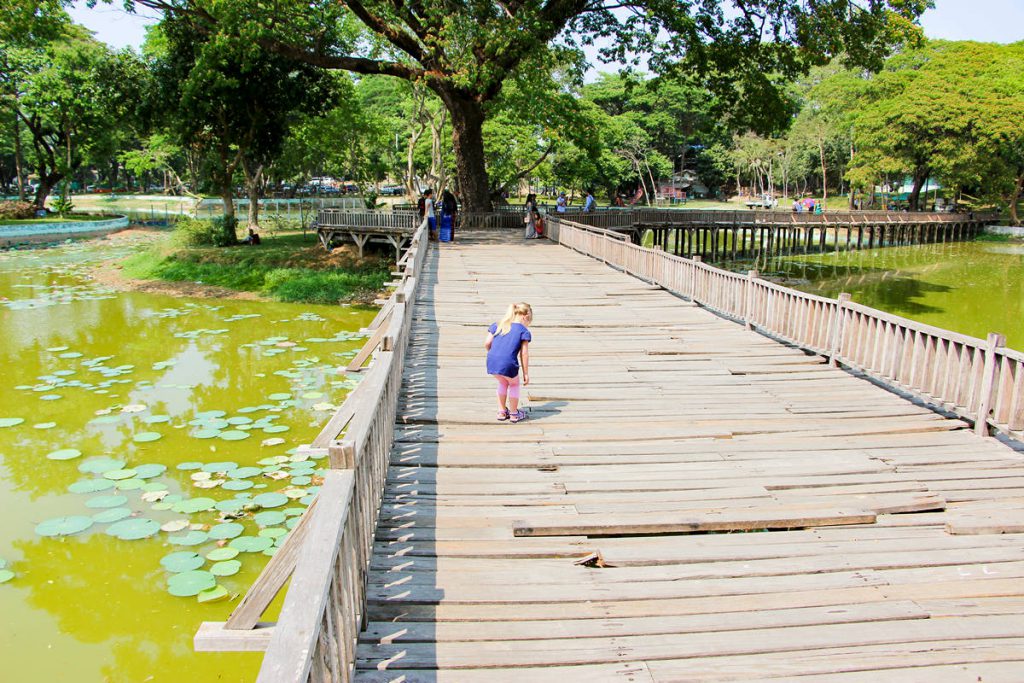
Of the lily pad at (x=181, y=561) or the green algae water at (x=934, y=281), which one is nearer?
the lily pad at (x=181, y=561)

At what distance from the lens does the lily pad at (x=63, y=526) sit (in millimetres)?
9352

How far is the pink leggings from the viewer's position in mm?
7125

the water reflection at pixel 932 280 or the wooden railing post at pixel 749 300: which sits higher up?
the wooden railing post at pixel 749 300

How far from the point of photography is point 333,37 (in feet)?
103

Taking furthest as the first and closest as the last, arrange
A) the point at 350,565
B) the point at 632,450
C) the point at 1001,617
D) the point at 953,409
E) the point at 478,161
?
the point at 478,161 → the point at 953,409 → the point at 632,450 → the point at 1001,617 → the point at 350,565

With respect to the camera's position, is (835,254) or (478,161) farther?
(835,254)

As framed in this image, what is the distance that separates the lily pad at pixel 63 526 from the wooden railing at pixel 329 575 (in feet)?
16.9

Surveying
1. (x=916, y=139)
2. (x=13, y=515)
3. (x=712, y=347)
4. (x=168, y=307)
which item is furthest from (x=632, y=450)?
(x=916, y=139)

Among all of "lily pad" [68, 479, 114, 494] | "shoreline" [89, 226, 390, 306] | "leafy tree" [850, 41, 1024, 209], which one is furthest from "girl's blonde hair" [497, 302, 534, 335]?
"leafy tree" [850, 41, 1024, 209]

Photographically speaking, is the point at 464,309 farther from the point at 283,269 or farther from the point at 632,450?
the point at 283,269

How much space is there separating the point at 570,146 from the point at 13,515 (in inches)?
1545

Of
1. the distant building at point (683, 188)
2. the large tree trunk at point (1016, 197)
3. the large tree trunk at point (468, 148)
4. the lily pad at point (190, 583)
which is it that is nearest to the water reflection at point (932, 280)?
Result: the large tree trunk at point (1016, 197)

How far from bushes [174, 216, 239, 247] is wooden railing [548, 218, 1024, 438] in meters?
25.7

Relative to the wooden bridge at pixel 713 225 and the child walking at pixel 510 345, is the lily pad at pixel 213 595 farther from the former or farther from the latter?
the wooden bridge at pixel 713 225
